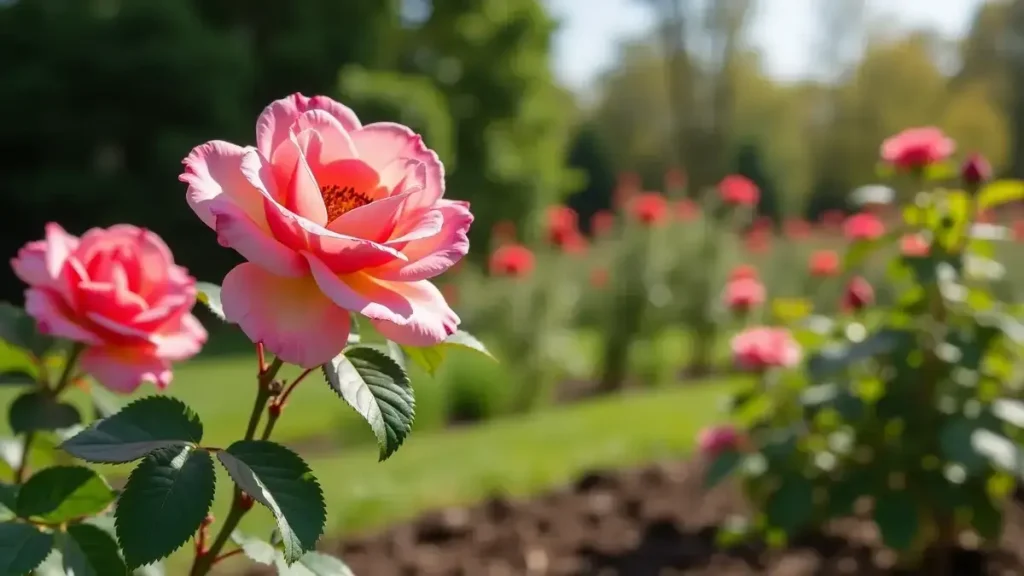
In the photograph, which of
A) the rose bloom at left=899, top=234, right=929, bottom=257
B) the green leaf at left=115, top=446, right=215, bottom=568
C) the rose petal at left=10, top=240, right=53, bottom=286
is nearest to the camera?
the green leaf at left=115, top=446, right=215, bottom=568

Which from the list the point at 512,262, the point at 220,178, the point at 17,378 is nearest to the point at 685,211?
the point at 512,262

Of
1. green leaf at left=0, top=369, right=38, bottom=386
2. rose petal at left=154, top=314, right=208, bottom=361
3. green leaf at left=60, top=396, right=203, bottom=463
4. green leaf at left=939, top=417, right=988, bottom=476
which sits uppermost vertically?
green leaf at left=60, top=396, right=203, bottom=463

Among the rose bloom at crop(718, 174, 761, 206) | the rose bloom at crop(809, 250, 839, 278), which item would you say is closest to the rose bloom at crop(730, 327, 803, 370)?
the rose bloom at crop(809, 250, 839, 278)

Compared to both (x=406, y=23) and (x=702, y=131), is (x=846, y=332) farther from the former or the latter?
(x=702, y=131)

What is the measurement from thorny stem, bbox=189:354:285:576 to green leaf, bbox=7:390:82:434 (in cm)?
29

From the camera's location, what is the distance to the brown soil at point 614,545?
233cm

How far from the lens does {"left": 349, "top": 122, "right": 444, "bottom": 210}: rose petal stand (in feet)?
2.40

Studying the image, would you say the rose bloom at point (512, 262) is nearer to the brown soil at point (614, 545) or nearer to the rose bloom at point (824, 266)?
the rose bloom at point (824, 266)

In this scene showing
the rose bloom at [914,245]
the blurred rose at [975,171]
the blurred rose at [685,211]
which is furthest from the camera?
the blurred rose at [685,211]

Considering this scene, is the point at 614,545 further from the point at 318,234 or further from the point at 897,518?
the point at 318,234

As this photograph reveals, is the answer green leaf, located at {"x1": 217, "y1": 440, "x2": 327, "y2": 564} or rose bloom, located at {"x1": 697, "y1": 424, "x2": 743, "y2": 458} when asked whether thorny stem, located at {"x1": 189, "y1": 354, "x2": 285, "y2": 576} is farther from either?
rose bloom, located at {"x1": 697, "y1": 424, "x2": 743, "y2": 458}

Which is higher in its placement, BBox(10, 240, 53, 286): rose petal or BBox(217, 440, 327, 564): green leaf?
BBox(10, 240, 53, 286): rose petal

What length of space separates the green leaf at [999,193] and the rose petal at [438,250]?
5.28 ft

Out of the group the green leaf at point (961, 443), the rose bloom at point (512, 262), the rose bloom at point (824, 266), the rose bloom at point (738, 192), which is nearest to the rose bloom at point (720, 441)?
the green leaf at point (961, 443)
